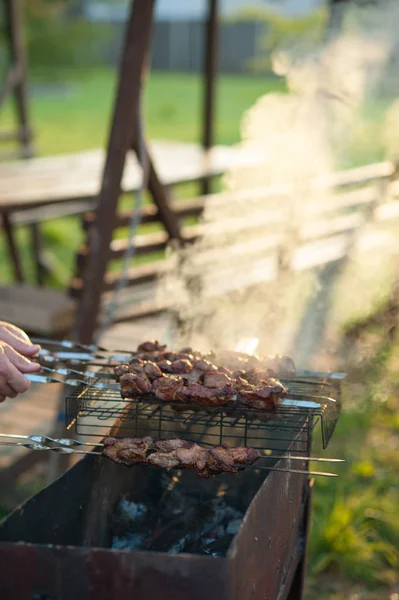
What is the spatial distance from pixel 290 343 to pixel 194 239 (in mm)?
1288

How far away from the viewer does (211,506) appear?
300cm

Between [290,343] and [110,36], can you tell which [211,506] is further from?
[110,36]

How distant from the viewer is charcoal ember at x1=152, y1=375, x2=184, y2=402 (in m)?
2.62

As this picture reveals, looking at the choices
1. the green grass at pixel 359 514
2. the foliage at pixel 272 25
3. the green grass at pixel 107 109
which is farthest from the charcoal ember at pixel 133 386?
the foliage at pixel 272 25

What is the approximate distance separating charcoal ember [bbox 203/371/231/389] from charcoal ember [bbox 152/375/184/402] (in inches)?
3.8

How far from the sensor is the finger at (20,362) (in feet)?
8.41

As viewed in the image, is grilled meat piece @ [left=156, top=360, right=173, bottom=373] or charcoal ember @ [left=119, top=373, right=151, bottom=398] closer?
charcoal ember @ [left=119, top=373, right=151, bottom=398]

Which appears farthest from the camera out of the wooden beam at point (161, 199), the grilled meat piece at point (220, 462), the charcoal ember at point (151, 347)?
the wooden beam at point (161, 199)

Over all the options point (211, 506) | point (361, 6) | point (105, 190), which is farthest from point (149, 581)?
point (361, 6)

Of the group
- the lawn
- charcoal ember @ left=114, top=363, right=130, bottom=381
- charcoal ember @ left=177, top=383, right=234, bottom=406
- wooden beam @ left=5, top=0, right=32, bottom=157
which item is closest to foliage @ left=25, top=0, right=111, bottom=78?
the lawn

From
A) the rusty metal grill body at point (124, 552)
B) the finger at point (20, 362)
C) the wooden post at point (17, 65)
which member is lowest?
the rusty metal grill body at point (124, 552)

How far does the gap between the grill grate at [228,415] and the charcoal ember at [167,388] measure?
26mm

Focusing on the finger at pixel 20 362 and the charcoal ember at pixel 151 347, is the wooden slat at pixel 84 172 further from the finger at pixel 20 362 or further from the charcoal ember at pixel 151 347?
the finger at pixel 20 362

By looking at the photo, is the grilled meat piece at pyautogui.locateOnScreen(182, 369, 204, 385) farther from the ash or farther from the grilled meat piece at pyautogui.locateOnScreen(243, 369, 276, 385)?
the ash
